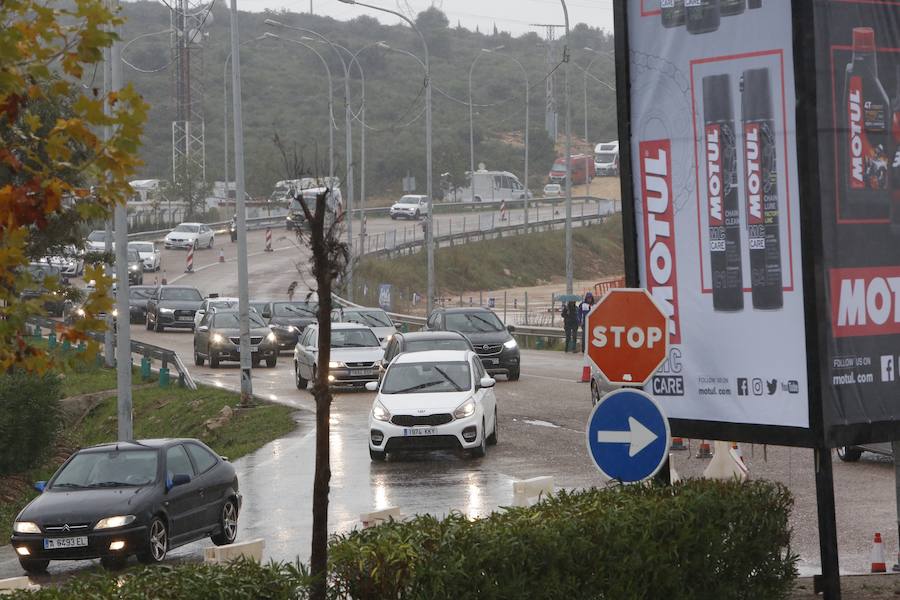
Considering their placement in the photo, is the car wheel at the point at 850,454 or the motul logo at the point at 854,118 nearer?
the motul logo at the point at 854,118

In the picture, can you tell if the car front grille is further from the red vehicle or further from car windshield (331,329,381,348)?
the red vehicle

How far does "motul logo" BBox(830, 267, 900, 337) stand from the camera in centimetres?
1122

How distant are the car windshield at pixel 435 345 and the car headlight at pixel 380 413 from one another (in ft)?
23.3

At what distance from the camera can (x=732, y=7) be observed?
37.4 ft

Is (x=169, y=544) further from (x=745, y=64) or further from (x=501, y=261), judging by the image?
(x=501, y=261)

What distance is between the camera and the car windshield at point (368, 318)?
42.3 metres

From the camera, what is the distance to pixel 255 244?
8606cm

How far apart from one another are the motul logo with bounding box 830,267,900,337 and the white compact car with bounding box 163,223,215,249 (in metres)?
69.6

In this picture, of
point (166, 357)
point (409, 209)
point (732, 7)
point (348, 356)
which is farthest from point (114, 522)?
point (409, 209)

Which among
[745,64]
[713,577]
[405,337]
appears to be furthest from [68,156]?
[405,337]

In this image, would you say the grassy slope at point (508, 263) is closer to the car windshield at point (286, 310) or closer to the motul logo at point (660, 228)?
the car windshield at point (286, 310)

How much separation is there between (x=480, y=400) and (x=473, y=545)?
46.9 ft

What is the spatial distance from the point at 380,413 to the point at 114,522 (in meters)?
7.52

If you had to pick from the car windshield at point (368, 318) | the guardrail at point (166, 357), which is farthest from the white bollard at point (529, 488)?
the car windshield at point (368, 318)
